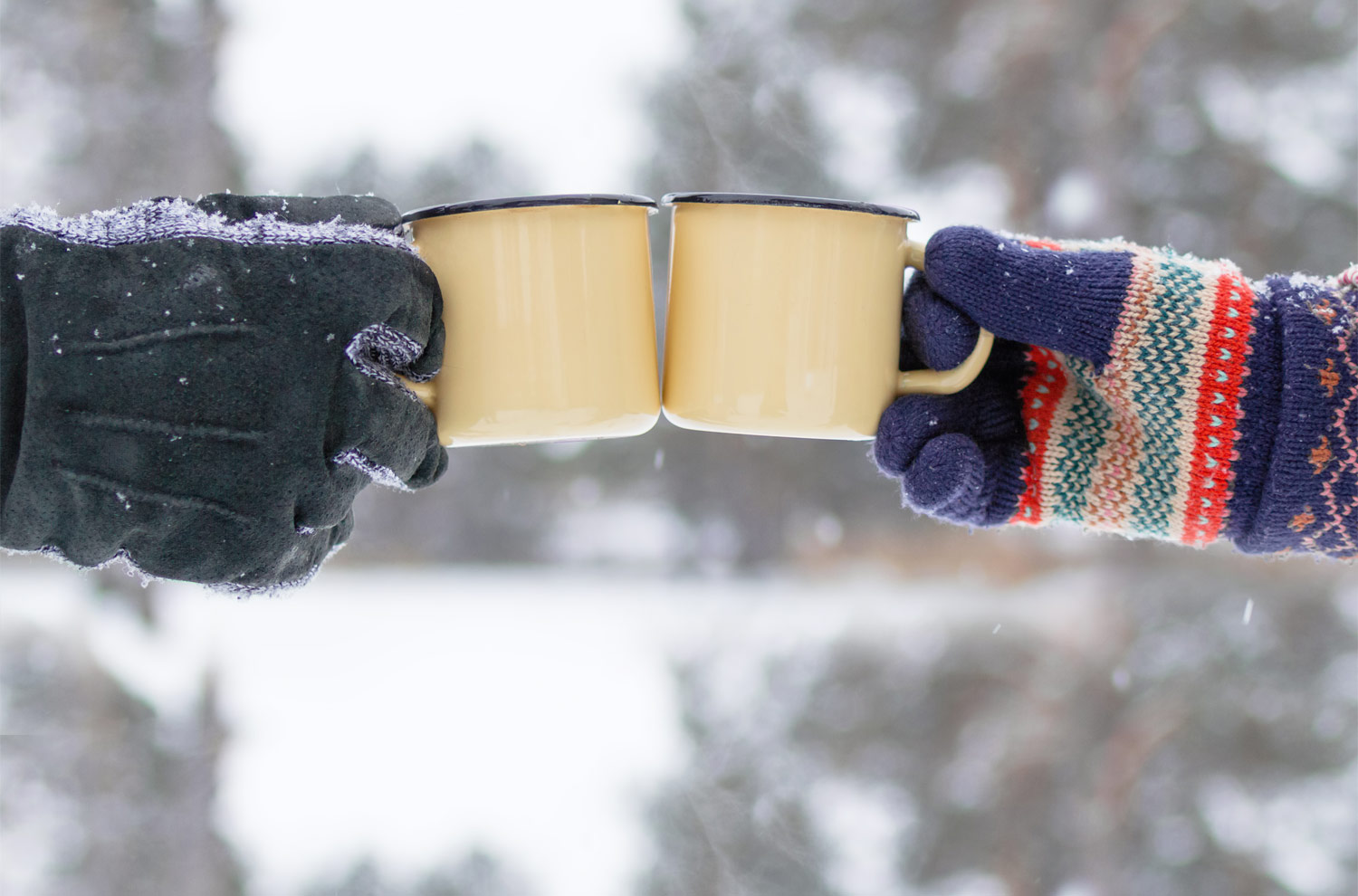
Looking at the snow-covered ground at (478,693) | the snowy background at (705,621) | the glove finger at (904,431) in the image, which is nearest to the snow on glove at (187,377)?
the glove finger at (904,431)

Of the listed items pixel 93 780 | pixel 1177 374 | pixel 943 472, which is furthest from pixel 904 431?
pixel 93 780

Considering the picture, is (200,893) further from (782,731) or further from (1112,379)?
(1112,379)

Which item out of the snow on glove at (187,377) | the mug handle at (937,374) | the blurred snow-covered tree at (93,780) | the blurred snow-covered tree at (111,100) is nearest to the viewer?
the snow on glove at (187,377)

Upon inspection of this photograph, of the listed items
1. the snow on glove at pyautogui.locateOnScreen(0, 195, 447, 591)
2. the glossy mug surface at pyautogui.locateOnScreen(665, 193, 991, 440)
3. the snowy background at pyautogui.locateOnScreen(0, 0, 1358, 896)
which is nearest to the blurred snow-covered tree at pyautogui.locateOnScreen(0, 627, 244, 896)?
the snowy background at pyautogui.locateOnScreen(0, 0, 1358, 896)

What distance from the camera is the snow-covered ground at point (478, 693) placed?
1823 millimetres

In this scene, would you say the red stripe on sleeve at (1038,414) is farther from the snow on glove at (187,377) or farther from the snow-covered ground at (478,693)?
the snow-covered ground at (478,693)

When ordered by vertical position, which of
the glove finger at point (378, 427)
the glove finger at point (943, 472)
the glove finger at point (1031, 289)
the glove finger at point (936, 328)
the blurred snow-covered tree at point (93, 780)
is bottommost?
the blurred snow-covered tree at point (93, 780)

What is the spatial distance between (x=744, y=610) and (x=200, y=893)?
3.92 ft

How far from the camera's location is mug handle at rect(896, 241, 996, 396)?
570 millimetres

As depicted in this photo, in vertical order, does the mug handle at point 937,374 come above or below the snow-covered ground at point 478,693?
above

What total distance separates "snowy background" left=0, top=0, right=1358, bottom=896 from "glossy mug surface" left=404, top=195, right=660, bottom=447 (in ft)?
3.83

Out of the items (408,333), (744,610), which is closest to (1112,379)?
(408,333)

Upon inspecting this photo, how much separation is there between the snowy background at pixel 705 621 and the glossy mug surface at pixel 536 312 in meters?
1.17

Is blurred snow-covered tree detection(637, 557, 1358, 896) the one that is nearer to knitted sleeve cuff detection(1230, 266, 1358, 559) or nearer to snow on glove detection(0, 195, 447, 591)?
knitted sleeve cuff detection(1230, 266, 1358, 559)
